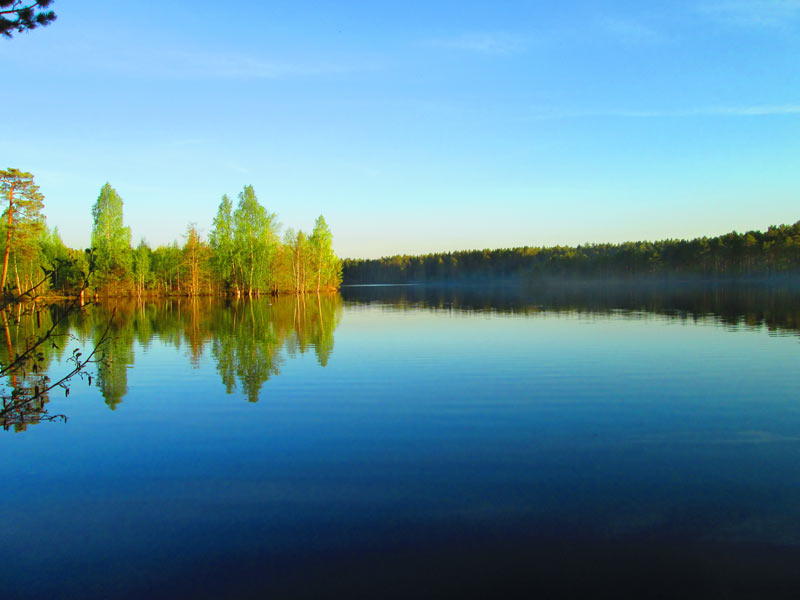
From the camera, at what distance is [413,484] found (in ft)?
27.0

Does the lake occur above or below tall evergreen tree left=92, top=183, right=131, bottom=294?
below

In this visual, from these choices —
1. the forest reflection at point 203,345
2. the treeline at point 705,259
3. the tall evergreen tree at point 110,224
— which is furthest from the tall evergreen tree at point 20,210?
the treeline at point 705,259

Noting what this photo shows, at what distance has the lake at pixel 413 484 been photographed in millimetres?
5852

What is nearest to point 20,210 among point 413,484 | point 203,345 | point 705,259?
point 203,345

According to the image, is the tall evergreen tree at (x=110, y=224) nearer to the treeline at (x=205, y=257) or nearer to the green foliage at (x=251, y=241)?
the treeline at (x=205, y=257)

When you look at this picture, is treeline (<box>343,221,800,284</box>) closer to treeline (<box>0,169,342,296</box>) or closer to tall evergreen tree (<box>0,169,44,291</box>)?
treeline (<box>0,169,342,296</box>)

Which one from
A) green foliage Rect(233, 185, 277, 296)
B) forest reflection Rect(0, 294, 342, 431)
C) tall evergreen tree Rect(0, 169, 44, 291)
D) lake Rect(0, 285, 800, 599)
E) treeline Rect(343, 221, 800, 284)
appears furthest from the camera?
treeline Rect(343, 221, 800, 284)

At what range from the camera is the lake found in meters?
5.85

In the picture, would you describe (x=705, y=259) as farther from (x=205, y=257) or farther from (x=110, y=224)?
(x=110, y=224)

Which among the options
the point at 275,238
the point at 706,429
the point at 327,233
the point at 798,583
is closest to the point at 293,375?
the point at 706,429

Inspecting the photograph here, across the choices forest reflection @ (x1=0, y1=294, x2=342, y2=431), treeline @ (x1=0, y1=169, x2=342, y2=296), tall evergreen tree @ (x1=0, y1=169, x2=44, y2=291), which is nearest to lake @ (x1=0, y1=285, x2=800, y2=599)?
forest reflection @ (x1=0, y1=294, x2=342, y2=431)

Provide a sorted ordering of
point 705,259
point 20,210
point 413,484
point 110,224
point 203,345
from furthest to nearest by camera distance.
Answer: point 705,259, point 110,224, point 20,210, point 203,345, point 413,484

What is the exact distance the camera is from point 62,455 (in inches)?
396

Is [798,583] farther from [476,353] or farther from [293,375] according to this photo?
[476,353]
